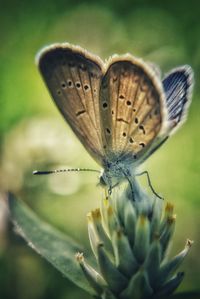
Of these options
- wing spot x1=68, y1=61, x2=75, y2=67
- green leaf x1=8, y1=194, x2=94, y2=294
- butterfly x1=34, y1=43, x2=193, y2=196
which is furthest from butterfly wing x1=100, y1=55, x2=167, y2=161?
green leaf x1=8, y1=194, x2=94, y2=294

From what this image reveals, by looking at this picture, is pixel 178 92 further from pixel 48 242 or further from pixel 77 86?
pixel 48 242

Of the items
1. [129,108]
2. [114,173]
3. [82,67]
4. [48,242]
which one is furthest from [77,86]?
[48,242]

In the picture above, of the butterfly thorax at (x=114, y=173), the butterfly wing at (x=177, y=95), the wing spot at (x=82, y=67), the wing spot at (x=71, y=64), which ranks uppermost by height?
the wing spot at (x=71, y=64)

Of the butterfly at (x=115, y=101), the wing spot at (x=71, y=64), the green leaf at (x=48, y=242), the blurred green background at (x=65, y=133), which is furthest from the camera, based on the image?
the blurred green background at (x=65, y=133)

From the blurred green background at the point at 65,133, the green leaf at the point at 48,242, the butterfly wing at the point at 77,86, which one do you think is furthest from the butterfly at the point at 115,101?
the blurred green background at the point at 65,133

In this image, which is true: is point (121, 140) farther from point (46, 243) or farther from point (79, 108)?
point (46, 243)

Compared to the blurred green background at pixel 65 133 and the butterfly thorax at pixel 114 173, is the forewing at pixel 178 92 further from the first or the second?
the blurred green background at pixel 65 133
